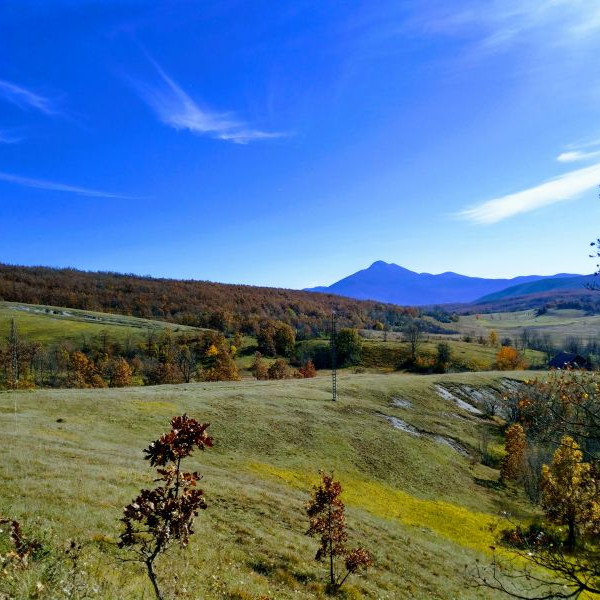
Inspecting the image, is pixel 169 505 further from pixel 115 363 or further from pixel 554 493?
pixel 115 363

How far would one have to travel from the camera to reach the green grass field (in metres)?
15.4

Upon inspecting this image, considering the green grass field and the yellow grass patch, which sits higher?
the green grass field

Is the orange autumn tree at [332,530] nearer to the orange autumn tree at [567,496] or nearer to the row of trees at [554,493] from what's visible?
the row of trees at [554,493]

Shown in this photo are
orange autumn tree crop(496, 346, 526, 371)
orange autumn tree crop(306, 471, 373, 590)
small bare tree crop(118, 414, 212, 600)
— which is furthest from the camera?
orange autumn tree crop(496, 346, 526, 371)

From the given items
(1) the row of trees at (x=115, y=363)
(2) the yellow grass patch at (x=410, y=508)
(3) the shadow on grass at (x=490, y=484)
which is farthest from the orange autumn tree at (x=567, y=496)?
(1) the row of trees at (x=115, y=363)

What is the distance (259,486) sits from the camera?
107 feet

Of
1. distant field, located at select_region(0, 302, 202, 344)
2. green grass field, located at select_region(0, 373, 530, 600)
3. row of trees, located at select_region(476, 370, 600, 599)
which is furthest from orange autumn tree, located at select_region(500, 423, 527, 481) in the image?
distant field, located at select_region(0, 302, 202, 344)

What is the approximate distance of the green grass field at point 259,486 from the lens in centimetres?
1541

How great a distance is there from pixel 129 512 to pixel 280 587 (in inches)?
426

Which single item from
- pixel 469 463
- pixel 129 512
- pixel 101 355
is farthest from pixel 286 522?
pixel 101 355

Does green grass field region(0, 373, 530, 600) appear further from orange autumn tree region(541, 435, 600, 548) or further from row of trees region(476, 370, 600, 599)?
orange autumn tree region(541, 435, 600, 548)

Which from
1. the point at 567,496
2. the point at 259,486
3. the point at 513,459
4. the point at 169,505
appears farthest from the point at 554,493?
the point at 169,505

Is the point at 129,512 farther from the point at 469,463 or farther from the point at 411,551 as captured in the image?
the point at 469,463

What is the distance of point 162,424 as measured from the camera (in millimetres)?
46094
